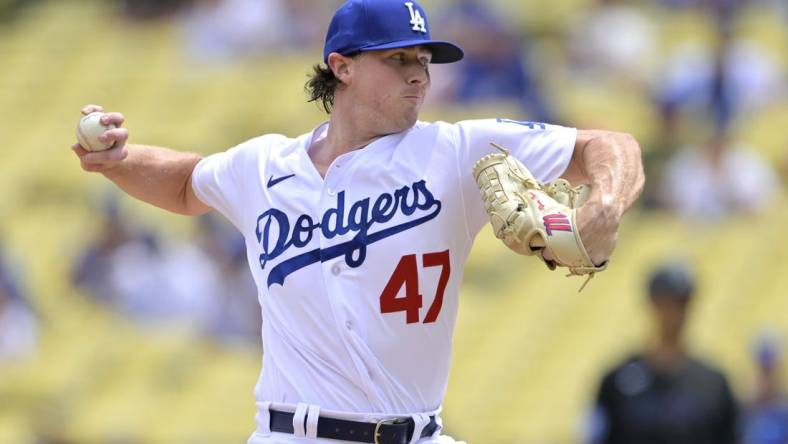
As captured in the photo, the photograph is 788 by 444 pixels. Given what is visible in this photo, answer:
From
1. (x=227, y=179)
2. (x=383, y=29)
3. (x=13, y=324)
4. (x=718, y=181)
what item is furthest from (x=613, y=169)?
(x=13, y=324)

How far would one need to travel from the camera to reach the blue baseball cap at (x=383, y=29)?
373 centimetres

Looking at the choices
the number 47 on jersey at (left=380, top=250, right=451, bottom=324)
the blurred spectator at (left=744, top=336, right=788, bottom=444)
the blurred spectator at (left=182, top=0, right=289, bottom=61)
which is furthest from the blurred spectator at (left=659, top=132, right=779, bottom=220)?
the number 47 on jersey at (left=380, top=250, right=451, bottom=324)

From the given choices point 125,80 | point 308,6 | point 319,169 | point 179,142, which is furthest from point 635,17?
point 319,169

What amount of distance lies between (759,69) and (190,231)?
369cm

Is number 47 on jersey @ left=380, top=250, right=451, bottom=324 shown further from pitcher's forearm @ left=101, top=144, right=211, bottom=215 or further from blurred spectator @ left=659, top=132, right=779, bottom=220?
blurred spectator @ left=659, top=132, right=779, bottom=220

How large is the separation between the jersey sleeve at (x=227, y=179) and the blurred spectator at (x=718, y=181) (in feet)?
16.1

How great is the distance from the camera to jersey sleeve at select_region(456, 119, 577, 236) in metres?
3.64

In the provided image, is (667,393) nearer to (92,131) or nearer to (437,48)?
(437,48)

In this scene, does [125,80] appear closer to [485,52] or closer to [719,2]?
[485,52]

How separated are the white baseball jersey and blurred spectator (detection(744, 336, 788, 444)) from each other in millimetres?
3587

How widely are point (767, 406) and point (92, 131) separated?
13.5 feet

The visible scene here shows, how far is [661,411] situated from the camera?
5.66 meters

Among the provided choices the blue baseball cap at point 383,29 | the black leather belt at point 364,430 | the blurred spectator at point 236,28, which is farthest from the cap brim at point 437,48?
the blurred spectator at point 236,28

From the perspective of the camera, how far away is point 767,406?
7055mm
